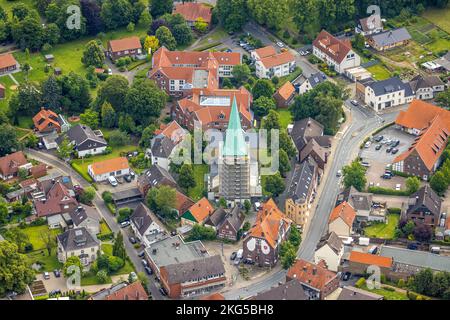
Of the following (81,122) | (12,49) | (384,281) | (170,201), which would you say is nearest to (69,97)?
(81,122)

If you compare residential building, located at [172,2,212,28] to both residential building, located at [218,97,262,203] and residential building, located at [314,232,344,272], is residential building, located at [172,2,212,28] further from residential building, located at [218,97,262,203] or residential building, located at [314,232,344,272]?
residential building, located at [314,232,344,272]

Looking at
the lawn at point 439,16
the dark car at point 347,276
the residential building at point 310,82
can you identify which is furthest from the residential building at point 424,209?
the lawn at point 439,16

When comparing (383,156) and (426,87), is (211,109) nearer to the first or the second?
(383,156)

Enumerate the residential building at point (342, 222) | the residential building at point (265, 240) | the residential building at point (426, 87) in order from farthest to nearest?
the residential building at point (426, 87), the residential building at point (342, 222), the residential building at point (265, 240)

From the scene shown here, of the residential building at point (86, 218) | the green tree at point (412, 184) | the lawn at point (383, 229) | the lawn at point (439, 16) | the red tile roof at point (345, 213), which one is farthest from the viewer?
the lawn at point (439, 16)

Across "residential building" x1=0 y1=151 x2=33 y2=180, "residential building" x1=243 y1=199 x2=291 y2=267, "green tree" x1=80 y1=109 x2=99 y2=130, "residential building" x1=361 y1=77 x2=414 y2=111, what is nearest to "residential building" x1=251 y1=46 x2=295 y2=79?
"residential building" x1=361 y1=77 x2=414 y2=111

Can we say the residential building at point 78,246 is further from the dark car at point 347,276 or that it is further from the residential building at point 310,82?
the residential building at point 310,82

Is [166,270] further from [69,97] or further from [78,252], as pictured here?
[69,97]

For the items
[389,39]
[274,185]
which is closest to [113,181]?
[274,185]
